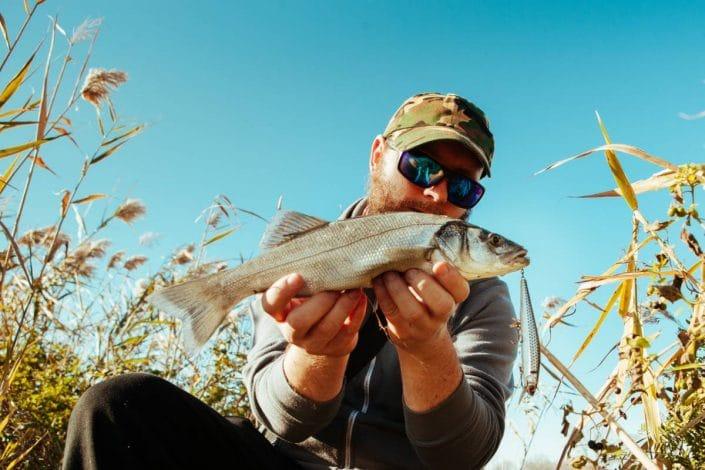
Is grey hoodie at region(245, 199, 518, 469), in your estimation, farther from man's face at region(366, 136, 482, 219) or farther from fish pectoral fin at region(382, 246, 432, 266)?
fish pectoral fin at region(382, 246, 432, 266)

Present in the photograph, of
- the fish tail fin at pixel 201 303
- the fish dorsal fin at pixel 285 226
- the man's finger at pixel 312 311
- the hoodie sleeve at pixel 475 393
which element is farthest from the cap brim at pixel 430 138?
the fish tail fin at pixel 201 303

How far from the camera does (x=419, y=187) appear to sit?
9.98ft

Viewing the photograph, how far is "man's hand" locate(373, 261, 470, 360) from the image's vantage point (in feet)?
6.91

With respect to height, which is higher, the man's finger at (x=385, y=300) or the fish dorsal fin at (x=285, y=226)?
the fish dorsal fin at (x=285, y=226)

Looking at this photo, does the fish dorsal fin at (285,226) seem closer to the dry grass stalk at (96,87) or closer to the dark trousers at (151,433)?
the dark trousers at (151,433)

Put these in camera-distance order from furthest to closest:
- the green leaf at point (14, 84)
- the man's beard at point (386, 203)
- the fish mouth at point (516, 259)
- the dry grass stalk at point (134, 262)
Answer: the dry grass stalk at point (134, 262), the man's beard at point (386, 203), the green leaf at point (14, 84), the fish mouth at point (516, 259)

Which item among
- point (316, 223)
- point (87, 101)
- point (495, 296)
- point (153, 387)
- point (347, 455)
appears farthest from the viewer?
point (87, 101)

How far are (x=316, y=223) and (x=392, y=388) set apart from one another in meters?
1.05

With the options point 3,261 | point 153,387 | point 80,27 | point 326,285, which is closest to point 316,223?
point 326,285

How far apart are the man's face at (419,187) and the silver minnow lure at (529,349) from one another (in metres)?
1.04

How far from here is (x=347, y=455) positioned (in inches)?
106

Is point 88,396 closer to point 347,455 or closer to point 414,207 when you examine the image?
point 347,455

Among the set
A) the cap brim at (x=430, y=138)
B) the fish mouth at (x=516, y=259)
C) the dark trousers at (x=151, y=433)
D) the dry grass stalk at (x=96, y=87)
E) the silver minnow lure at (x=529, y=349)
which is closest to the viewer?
the silver minnow lure at (x=529, y=349)

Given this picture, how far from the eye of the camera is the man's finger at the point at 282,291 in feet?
6.95
